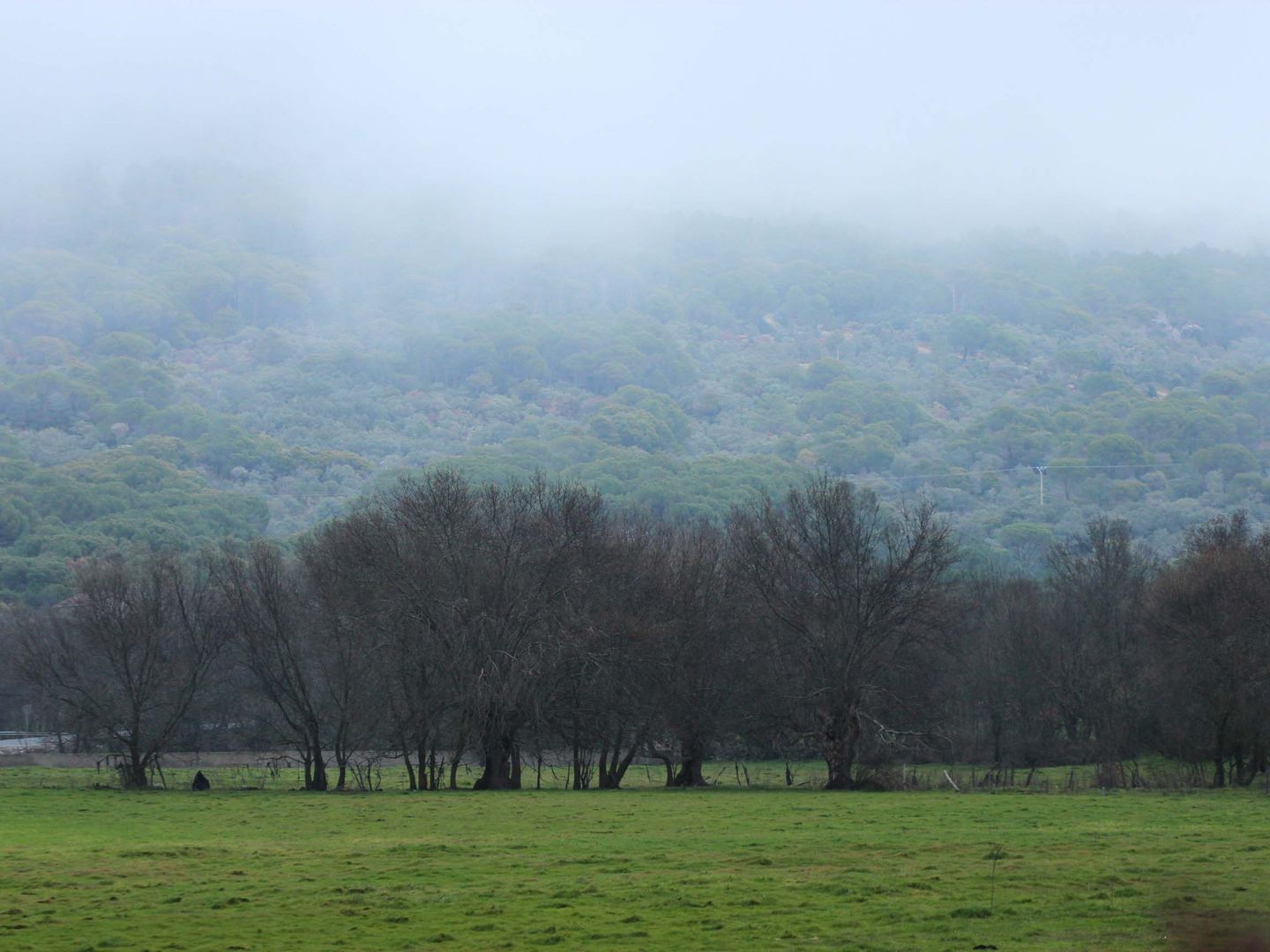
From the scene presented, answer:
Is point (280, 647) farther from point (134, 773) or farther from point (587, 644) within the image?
point (587, 644)

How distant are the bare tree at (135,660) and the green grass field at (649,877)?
57.1 ft

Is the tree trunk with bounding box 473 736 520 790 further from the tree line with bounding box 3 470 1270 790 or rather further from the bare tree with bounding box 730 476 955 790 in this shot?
the bare tree with bounding box 730 476 955 790

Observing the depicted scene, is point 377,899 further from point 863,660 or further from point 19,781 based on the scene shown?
point 19,781

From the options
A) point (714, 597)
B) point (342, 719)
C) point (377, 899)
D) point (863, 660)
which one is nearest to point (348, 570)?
point (342, 719)

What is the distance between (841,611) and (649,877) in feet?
104

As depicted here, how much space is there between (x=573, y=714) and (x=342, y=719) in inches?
399

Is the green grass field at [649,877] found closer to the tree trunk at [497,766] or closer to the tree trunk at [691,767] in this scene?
the tree trunk at [497,766]

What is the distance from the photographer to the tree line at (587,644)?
2151 inches

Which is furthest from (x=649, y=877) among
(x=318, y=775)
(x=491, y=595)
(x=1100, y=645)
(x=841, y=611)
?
(x=1100, y=645)

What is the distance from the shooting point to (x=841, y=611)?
5531 cm

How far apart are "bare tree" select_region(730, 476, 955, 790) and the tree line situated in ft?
0.34

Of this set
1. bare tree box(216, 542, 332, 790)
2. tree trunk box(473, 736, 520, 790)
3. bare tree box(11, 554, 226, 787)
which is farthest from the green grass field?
bare tree box(11, 554, 226, 787)

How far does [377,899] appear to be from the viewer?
22625 millimetres

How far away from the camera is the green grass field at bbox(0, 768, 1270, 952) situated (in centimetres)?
1916
